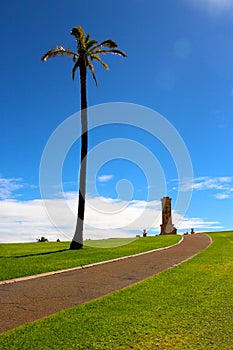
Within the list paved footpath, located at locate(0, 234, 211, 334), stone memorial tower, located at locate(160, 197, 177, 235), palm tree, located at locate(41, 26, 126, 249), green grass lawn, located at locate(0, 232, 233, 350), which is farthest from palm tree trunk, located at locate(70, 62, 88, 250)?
stone memorial tower, located at locate(160, 197, 177, 235)

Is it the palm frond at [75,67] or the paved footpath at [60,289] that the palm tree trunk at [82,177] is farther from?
the paved footpath at [60,289]

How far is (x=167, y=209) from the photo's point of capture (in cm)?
4525

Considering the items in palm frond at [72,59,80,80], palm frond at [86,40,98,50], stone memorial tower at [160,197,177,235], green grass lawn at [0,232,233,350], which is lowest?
green grass lawn at [0,232,233,350]

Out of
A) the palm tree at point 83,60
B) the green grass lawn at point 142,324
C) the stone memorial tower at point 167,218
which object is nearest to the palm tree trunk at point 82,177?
the palm tree at point 83,60

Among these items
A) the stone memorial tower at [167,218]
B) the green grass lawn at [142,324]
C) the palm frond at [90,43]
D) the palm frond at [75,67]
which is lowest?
the green grass lawn at [142,324]

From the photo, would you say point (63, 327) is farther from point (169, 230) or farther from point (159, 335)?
point (169, 230)

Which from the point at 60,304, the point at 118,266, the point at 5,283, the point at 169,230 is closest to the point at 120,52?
the point at 118,266

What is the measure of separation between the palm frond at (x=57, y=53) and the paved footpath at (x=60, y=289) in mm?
15469

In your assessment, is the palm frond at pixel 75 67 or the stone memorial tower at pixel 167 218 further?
the stone memorial tower at pixel 167 218

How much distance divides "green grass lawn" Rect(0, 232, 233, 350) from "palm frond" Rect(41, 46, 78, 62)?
1899 cm

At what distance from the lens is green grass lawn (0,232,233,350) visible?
491cm

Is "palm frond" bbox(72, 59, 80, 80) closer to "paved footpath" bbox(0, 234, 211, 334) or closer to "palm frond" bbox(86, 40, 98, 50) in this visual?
"palm frond" bbox(86, 40, 98, 50)

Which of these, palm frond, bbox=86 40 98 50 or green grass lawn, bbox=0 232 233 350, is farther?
palm frond, bbox=86 40 98 50

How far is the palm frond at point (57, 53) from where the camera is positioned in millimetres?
23875
